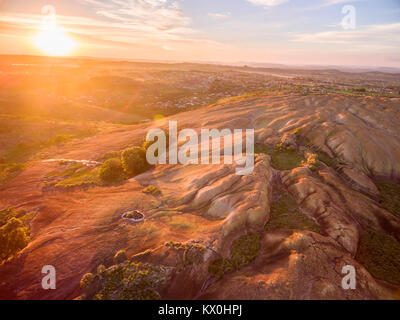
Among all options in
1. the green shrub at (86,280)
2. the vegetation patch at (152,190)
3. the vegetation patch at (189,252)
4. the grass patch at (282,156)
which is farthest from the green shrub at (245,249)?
the grass patch at (282,156)

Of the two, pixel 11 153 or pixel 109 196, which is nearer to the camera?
pixel 109 196

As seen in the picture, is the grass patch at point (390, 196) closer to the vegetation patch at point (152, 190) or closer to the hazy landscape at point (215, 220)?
the hazy landscape at point (215, 220)

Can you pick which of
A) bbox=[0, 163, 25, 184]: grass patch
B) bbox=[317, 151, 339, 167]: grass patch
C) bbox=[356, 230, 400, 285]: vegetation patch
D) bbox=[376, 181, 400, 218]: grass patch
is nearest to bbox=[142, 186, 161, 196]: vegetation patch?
bbox=[356, 230, 400, 285]: vegetation patch

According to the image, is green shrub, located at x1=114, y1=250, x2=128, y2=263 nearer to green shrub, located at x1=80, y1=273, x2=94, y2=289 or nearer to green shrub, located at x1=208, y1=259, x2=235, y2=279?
green shrub, located at x1=80, y1=273, x2=94, y2=289

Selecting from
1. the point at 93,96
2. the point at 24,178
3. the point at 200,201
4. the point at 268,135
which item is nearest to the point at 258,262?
the point at 200,201

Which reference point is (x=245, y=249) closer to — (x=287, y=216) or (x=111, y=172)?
(x=287, y=216)

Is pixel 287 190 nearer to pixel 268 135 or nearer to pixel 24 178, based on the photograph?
pixel 268 135
